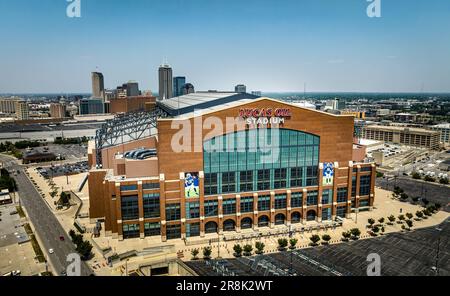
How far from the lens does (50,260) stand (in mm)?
53875

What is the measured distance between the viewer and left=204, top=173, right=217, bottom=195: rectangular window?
61.2m

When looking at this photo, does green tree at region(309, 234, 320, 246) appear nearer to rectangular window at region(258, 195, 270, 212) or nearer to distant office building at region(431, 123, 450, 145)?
rectangular window at region(258, 195, 270, 212)

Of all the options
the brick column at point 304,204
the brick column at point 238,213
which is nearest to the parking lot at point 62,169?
the brick column at point 238,213

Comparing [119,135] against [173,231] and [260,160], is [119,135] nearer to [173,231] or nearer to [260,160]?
[173,231]

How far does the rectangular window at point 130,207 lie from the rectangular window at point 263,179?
22635 millimetres

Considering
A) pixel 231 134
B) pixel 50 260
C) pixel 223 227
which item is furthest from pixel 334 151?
pixel 50 260

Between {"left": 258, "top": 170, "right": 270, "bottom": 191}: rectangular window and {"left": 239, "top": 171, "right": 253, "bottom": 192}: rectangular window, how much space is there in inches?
63.1

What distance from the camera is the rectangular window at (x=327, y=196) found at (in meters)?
68.1

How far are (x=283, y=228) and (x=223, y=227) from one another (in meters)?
11.5

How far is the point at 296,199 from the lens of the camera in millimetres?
66500

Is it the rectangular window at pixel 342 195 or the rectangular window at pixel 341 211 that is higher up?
the rectangular window at pixel 342 195

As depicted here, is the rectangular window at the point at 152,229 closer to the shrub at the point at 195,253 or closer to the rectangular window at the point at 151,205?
the rectangular window at the point at 151,205

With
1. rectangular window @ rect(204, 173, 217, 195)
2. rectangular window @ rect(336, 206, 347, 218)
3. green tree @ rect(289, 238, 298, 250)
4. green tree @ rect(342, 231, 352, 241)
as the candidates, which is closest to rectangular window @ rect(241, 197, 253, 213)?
rectangular window @ rect(204, 173, 217, 195)

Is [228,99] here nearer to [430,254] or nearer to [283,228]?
[283,228]
